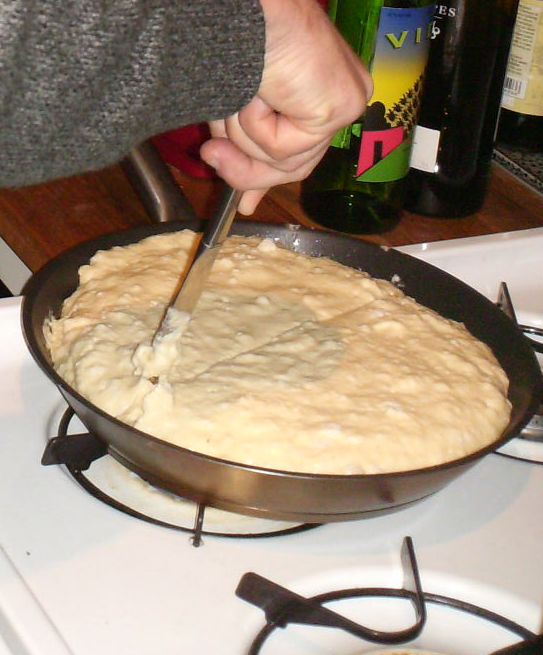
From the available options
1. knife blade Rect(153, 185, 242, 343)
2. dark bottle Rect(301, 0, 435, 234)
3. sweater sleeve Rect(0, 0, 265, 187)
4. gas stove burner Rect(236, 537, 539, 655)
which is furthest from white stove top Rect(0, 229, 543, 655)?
dark bottle Rect(301, 0, 435, 234)

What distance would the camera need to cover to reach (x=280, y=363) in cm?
76

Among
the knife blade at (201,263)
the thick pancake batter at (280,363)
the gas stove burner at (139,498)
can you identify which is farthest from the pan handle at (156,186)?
the gas stove burner at (139,498)

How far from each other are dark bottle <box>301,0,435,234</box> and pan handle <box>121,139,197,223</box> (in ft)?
0.83

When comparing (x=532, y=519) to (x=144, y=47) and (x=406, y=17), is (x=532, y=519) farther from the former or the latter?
(x=406, y=17)

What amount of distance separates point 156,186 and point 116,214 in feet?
0.69

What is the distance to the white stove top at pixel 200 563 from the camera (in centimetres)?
60

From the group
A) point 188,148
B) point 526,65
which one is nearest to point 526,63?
point 526,65

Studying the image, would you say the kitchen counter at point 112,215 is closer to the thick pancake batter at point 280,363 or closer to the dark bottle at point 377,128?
the dark bottle at point 377,128

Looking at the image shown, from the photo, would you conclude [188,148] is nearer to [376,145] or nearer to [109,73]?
[376,145]

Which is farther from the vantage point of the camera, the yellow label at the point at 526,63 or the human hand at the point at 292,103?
the yellow label at the point at 526,63

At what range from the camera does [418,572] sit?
2.19ft

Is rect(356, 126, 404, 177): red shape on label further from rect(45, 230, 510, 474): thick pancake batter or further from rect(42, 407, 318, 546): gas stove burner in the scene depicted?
rect(42, 407, 318, 546): gas stove burner

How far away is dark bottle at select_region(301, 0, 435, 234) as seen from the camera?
1068mm

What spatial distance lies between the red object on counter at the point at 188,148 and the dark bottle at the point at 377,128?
16 centimetres
